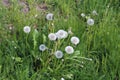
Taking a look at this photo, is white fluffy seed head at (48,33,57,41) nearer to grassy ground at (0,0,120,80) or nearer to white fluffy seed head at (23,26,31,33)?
grassy ground at (0,0,120,80)

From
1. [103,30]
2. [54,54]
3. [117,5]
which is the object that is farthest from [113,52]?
[117,5]

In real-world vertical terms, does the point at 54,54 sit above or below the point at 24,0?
below

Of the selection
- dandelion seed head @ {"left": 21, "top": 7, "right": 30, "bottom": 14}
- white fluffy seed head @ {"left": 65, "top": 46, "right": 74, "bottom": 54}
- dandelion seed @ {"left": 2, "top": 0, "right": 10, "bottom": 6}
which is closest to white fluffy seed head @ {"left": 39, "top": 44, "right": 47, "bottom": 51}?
white fluffy seed head @ {"left": 65, "top": 46, "right": 74, "bottom": 54}

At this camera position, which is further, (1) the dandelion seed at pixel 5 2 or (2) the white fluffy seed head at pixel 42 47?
(1) the dandelion seed at pixel 5 2

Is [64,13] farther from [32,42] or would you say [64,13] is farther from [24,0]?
[32,42]

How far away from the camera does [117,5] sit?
3678 millimetres

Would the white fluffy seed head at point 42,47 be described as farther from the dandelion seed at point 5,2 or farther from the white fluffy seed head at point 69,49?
the dandelion seed at point 5,2

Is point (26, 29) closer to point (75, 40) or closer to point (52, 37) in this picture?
point (52, 37)

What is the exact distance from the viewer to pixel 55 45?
2.73m

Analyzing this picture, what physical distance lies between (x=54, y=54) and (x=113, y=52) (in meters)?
0.53

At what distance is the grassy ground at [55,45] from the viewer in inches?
106

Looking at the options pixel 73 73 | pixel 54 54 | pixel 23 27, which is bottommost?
pixel 73 73

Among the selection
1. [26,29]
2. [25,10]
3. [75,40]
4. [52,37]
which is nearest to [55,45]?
[52,37]

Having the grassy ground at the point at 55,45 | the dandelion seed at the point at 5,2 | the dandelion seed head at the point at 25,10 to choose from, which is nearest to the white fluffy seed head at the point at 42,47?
the grassy ground at the point at 55,45
